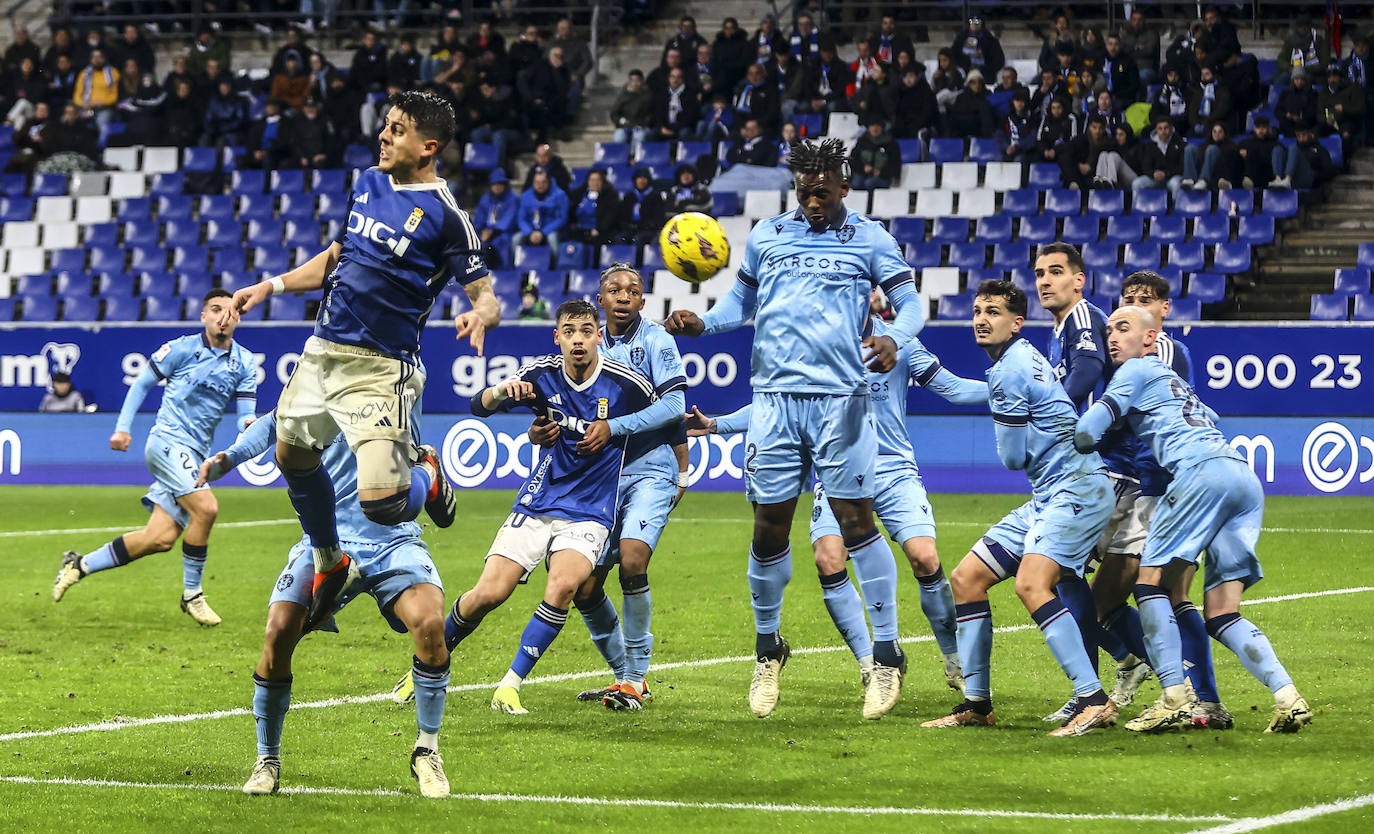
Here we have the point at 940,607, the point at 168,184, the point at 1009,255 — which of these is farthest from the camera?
the point at 168,184

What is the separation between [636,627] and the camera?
29.0 ft

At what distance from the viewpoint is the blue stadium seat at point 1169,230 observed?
2216cm

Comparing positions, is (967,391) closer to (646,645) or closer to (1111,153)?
(646,645)

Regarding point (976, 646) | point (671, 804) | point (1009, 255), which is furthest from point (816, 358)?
point (1009, 255)

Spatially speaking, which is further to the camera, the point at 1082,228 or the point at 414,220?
the point at 1082,228

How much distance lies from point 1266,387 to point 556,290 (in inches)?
386

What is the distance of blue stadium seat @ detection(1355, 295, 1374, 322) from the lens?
784 inches

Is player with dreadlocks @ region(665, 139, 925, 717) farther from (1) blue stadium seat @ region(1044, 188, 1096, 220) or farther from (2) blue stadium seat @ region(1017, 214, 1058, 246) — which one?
(1) blue stadium seat @ region(1044, 188, 1096, 220)

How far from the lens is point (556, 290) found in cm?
2353

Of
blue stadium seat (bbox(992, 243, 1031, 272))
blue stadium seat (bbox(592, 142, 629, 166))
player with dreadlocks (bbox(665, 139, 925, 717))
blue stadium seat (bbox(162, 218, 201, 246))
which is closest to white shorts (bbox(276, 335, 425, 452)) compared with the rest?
player with dreadlocks (bbox(665, 139, 925, 717))

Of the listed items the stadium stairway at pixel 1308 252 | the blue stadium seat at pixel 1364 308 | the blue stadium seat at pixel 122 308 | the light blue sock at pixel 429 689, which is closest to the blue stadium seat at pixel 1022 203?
the stadium stairway at pixel 1308 252

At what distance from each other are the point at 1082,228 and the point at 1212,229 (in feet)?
5.29

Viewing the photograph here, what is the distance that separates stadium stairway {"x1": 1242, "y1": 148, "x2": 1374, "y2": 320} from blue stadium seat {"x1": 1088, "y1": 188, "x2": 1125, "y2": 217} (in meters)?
1.77

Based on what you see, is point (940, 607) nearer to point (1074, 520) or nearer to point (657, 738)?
point (1074, 520)
